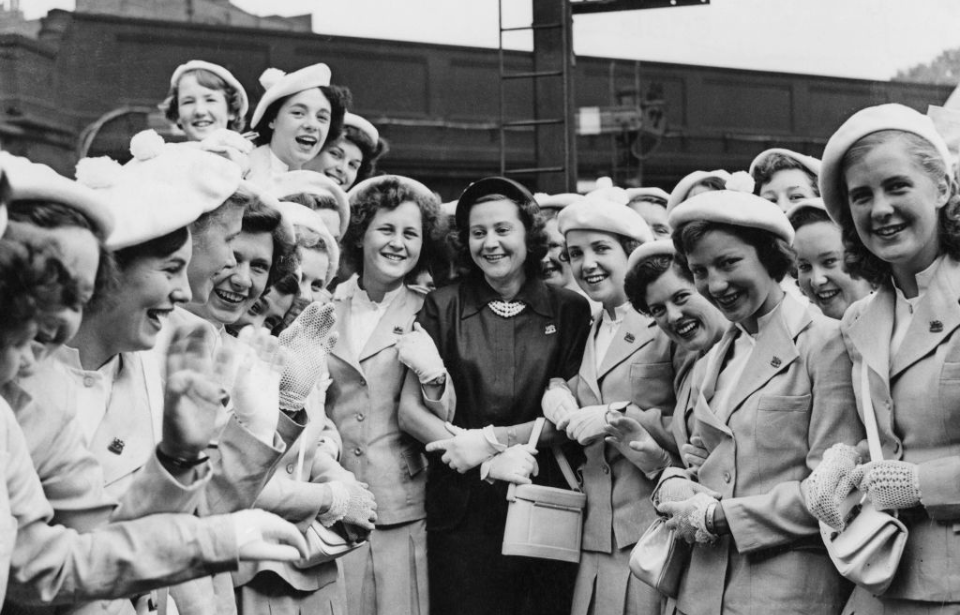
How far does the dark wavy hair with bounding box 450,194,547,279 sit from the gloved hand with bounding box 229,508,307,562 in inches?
105

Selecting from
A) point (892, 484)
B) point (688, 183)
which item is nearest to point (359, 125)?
point (688, 183)

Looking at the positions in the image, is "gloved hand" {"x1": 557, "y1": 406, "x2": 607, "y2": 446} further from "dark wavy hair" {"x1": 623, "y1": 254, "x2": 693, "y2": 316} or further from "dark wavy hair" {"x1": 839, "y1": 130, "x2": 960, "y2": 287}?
"dark wavy hair" {"x1": 839, "y1": 130, "x2": 960, "y2": 287}

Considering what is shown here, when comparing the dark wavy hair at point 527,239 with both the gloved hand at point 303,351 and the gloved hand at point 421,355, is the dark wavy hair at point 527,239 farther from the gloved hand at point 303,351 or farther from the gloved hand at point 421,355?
the gloved hand at point 303,351

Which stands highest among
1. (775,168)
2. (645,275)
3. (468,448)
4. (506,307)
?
(775,168)

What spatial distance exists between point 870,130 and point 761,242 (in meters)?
0.66

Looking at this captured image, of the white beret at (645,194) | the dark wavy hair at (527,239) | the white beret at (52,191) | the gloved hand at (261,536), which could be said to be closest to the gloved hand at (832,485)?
the gloved hand at (261,536)

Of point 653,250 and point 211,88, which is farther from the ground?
point 211,88

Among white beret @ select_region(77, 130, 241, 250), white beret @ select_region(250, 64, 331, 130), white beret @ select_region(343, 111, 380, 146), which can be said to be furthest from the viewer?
white beret @ select_region(343, 111, 380, 146)

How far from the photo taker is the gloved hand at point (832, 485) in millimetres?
3395

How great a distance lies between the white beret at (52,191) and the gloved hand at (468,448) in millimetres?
2490

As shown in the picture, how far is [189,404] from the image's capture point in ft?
7.79

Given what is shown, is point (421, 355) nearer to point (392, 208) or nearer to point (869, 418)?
point (392, 208)

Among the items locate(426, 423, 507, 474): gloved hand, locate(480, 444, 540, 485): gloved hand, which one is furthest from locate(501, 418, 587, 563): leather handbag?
locate(426, 423, 507, 474): gloved hand

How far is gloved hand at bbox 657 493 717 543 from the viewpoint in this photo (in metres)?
3.81
